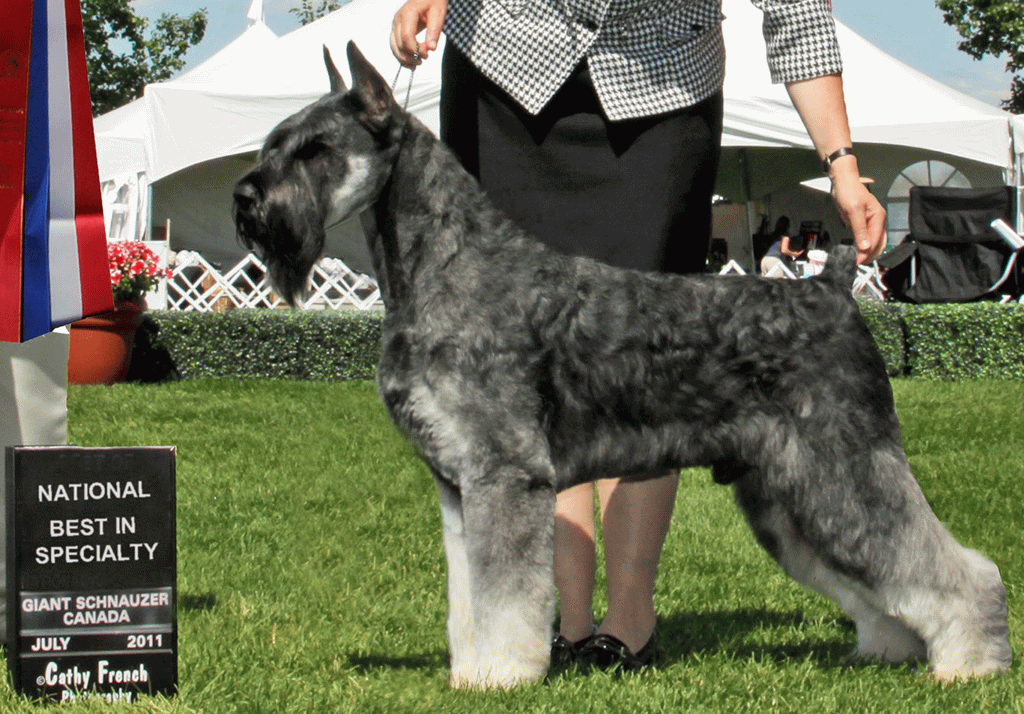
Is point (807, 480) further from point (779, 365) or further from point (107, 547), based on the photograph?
point (107, 547)

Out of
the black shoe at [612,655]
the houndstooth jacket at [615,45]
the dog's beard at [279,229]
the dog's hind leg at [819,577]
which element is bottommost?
the black shoe at [612,655]

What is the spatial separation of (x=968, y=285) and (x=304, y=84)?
7.45 meters

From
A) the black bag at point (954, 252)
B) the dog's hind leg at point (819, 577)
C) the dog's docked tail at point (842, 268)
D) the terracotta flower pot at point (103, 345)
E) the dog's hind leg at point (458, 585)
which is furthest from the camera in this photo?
the black bag at point (954, 252)

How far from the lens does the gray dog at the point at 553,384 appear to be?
9.38ft

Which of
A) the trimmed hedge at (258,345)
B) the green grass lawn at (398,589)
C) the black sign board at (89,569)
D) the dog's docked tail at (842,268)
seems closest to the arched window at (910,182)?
the trimmed hedge at (258,345)

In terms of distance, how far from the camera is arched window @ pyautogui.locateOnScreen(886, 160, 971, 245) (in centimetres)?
1906

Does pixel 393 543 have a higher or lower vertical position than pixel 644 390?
lower

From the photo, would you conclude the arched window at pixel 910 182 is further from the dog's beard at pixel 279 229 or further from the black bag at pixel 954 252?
the dog's beard at pixel 279 229

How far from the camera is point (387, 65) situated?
1301 centimetres

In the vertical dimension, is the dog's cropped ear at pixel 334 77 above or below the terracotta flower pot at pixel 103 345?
above

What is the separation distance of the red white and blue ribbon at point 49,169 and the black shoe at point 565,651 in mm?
1704

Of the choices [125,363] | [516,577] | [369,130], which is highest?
[369,130]

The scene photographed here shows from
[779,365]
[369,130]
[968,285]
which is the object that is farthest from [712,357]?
[968,285]

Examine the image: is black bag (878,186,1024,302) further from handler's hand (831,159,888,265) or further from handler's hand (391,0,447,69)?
handler's hand (391,0,447,69)
